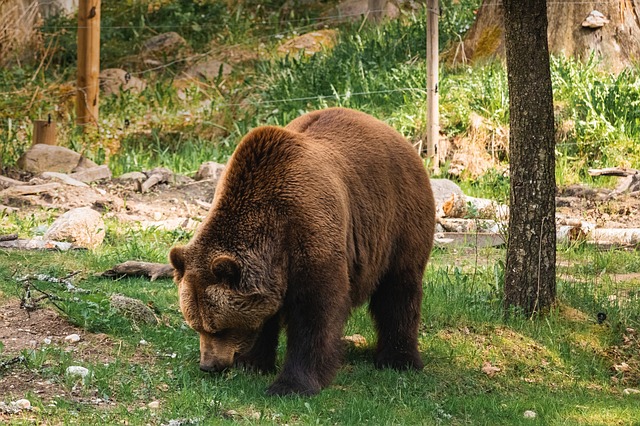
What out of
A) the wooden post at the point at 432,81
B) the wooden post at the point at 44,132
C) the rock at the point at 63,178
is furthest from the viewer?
the wooden post at the point at 44,132

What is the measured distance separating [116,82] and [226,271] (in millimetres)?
12130

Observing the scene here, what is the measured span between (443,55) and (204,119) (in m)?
3.89

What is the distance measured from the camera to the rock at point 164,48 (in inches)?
716

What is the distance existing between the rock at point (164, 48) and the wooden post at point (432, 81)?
6.88 meters

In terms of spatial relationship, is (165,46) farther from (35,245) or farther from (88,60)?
(35,245)

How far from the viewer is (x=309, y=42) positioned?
1756 cm

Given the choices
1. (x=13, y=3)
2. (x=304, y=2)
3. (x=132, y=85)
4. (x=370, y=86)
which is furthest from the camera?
(x=304, y=2)

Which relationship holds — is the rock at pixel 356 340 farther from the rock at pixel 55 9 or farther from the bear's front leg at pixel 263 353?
the rock at pixel 55 9

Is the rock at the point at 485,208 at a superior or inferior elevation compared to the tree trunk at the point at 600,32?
inferior

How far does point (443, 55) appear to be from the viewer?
15242mm

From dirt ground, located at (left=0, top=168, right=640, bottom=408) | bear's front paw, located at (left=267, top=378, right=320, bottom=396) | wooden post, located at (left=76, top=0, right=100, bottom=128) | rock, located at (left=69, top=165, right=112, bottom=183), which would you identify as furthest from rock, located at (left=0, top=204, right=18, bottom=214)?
bear's front paw, located at (left=267, top=378, right=320, bottom=396)

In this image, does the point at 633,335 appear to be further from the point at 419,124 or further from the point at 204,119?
the point at 204,119

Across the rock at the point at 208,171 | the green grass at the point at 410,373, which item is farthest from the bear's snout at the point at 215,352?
the rock at the point at 208,171

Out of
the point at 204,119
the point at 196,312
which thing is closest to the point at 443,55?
the point at 204,119
